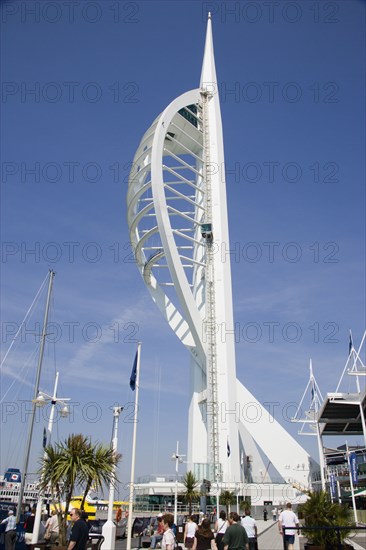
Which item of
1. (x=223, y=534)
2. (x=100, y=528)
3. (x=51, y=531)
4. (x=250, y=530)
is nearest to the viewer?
(x=223, y=534)

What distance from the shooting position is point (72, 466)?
11.8 m

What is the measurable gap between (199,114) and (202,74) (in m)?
5.48

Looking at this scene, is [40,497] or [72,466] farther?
[40,497]

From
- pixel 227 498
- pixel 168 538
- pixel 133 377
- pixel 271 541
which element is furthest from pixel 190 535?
pixel 227 498

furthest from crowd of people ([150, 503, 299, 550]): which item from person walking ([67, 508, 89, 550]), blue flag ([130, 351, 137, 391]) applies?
blue flag ([130, 351, 137, 391])

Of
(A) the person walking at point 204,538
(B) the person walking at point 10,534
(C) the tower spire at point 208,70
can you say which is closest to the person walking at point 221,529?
(A) the person walking at point 204,538

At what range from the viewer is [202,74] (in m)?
50.5

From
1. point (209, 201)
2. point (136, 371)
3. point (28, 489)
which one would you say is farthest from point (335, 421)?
point (28, 489)

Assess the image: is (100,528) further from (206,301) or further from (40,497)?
(206,301)

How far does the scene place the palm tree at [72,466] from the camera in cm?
1182

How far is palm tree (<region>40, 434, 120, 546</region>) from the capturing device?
11820 mm

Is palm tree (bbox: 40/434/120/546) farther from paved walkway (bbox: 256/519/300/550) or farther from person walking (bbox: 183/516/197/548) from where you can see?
paved walkway (bbox: 256/519/300/550)

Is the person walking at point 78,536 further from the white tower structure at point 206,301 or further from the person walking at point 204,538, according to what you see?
the white tower structure at point 206,301

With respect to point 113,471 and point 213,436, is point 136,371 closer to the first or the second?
point 113,471
